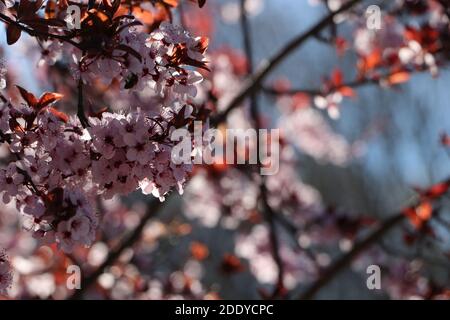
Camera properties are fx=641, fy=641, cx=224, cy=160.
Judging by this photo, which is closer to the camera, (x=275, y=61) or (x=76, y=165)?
(x=76, y=165)

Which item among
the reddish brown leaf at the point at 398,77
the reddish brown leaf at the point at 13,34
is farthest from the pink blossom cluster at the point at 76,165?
the reddish brown leaf at the point at 398,77

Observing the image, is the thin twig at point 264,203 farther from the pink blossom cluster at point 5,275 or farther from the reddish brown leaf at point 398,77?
the pink blossom cluster at point 5,275

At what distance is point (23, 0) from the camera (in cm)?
153

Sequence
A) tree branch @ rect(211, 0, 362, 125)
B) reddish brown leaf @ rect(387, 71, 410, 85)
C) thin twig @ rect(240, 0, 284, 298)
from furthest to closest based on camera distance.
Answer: thin twig @ rect(240, 0, 284, 298), reddish brown leaf @ rect(387, 71, 410, 85), tree branch @ rect(211, 0, 362, 125)

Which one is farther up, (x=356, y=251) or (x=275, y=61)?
(x=275, y=61)

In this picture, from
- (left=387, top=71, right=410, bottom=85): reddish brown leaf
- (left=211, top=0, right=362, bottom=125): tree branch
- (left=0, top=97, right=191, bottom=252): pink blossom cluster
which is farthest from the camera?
(left=387, top=71, right=410, bottom=85): reddish brown leaf

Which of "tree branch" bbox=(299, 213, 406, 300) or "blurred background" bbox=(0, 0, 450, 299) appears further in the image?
"blurred background" bbox=(0, 0, 450, 299)

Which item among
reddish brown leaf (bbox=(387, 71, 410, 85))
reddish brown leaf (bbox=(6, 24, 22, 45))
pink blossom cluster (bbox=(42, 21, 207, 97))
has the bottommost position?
pink blossom cluster (bbox=(42, 21, 207, 97))

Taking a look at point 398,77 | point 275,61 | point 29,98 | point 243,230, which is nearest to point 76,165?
point 29,98

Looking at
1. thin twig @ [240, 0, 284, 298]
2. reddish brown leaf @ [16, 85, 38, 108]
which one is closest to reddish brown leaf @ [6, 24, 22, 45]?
reddish brown leaf @ [16, 85, 38, 108]

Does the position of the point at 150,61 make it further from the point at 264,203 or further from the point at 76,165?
the point at 264,203

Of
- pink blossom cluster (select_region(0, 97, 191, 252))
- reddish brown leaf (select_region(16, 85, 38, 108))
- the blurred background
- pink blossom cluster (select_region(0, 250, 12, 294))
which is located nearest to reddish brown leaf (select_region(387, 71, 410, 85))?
the blurred background

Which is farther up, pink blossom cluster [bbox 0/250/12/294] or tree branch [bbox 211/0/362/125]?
tree branch [bbox 211/0/362/125]

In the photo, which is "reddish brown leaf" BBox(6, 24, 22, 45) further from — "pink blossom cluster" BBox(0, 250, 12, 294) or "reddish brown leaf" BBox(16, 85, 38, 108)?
"pink blossom cluster" BBox(0, 250, 12, 294)
